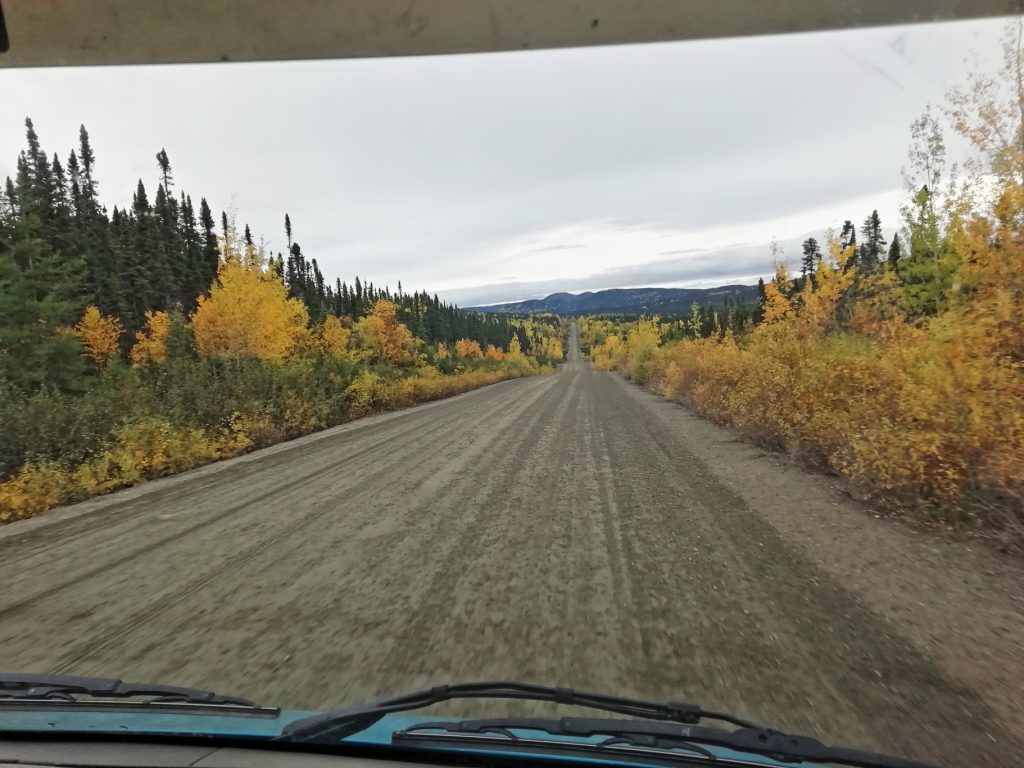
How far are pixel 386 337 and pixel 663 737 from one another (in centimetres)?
3810

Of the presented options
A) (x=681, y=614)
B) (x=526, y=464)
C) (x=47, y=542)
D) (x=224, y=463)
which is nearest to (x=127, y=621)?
(x=47, y=542)

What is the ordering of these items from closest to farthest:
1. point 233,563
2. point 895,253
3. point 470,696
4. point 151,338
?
1. point 470,696
2. point 233,563
3. point 895,253
4. point 151,338

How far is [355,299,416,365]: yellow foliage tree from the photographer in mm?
37438

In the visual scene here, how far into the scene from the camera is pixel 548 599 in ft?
12.4

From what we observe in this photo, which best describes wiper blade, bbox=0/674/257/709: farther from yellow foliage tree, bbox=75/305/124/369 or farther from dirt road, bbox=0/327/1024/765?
yellow foliage tree, bbox=75/305/124/369

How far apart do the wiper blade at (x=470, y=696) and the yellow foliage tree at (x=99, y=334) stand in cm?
5572

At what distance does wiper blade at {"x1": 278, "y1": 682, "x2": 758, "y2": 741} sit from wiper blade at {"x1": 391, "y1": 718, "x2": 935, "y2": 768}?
0.05 m

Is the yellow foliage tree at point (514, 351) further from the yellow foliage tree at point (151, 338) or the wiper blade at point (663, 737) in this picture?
the wiper blade at point (663, 737)

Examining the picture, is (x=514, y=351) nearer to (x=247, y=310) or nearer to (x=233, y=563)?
(x=247, y=310)

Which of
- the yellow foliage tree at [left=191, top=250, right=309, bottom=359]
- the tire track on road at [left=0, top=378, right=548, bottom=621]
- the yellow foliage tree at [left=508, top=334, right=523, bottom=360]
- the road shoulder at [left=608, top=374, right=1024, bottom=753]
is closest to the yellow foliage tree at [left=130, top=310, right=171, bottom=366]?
the yellow foliage tree at [left=191, top=250, right=309, bottom=359]

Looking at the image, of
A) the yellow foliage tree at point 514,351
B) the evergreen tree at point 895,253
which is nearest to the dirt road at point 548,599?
the evergreen tree at point 895,253

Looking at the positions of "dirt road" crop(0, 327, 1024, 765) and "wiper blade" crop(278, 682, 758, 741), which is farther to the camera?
"dirt road" crop(0, 327, 1024, 765)

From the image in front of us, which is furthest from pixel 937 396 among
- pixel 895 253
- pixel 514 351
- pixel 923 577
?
pixel 514 351

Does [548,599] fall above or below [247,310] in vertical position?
below
